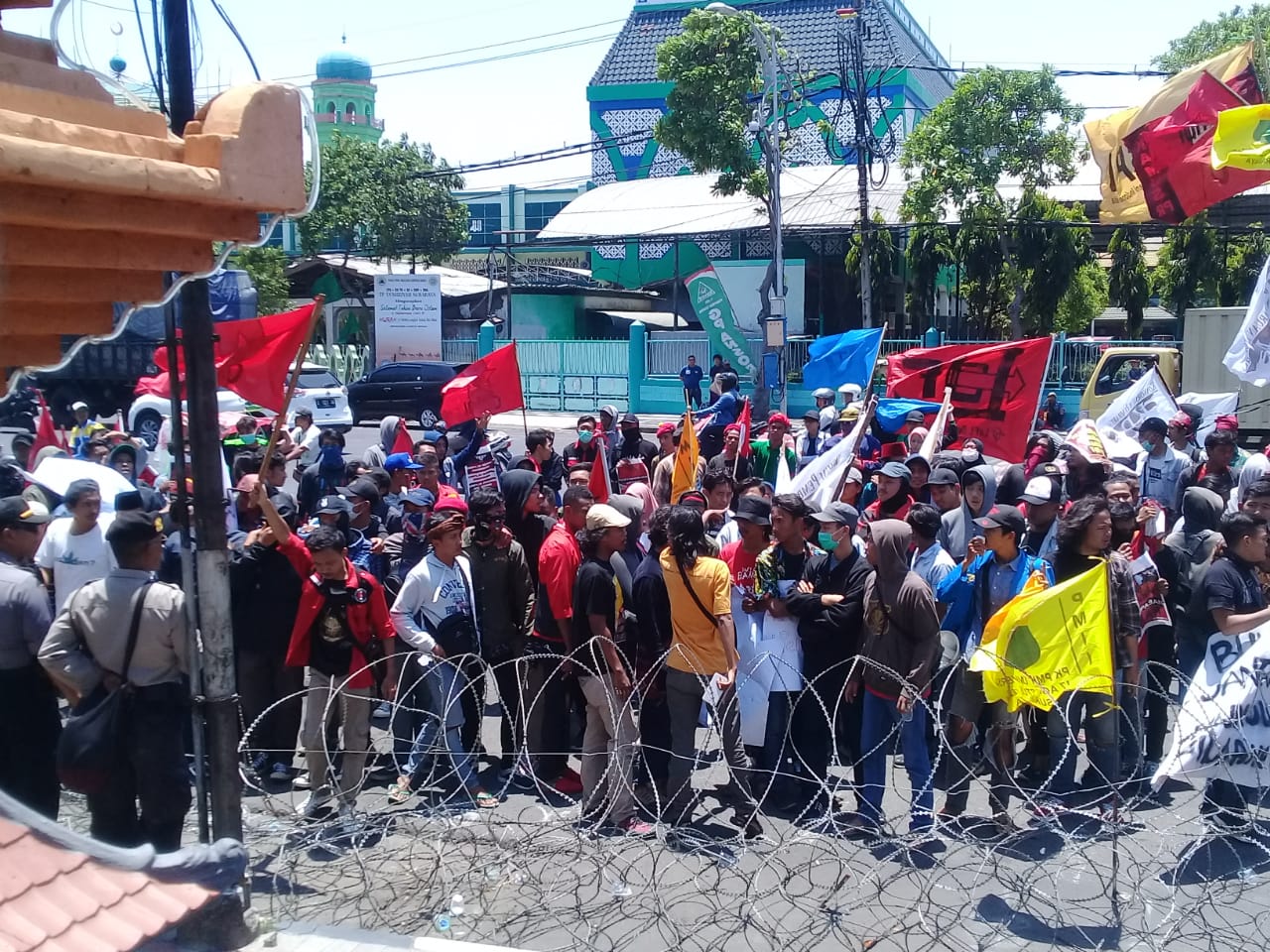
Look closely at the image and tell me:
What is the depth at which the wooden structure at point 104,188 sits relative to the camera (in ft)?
10.9

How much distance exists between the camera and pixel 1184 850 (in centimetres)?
562

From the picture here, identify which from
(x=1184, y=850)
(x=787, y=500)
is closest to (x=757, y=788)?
(x=787, y=500)

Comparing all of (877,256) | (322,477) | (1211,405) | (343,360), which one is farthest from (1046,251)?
(322,477)

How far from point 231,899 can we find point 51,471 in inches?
209

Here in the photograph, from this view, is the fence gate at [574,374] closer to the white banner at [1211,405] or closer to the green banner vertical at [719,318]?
the green banner vertical at [719,318]

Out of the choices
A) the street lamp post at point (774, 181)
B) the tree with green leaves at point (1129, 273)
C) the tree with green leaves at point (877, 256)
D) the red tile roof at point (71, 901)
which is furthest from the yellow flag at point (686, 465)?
the tree with green leaves at point (1129, 273)

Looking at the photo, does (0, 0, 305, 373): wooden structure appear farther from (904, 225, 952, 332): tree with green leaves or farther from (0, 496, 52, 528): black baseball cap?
(904, 225, 952, 332): tree with green leaves

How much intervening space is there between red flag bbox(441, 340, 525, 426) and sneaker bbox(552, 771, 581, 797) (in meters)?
5.19

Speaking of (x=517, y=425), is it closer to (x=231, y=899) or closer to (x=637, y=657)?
(x=637, y=657)

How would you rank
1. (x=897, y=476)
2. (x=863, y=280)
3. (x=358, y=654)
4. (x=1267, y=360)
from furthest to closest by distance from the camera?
(x=863, y=280), (x=1267, y=360), (x=897, y=476), (x=358, y=654)

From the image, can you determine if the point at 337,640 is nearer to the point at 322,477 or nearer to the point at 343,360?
the point at 322,477

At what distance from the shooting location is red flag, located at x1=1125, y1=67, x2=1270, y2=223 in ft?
41.1

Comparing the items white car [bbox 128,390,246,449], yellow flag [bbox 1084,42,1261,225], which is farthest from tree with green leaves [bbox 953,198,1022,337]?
white car [bbox 128,390,246,449]

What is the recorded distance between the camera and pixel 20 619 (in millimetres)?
5262
